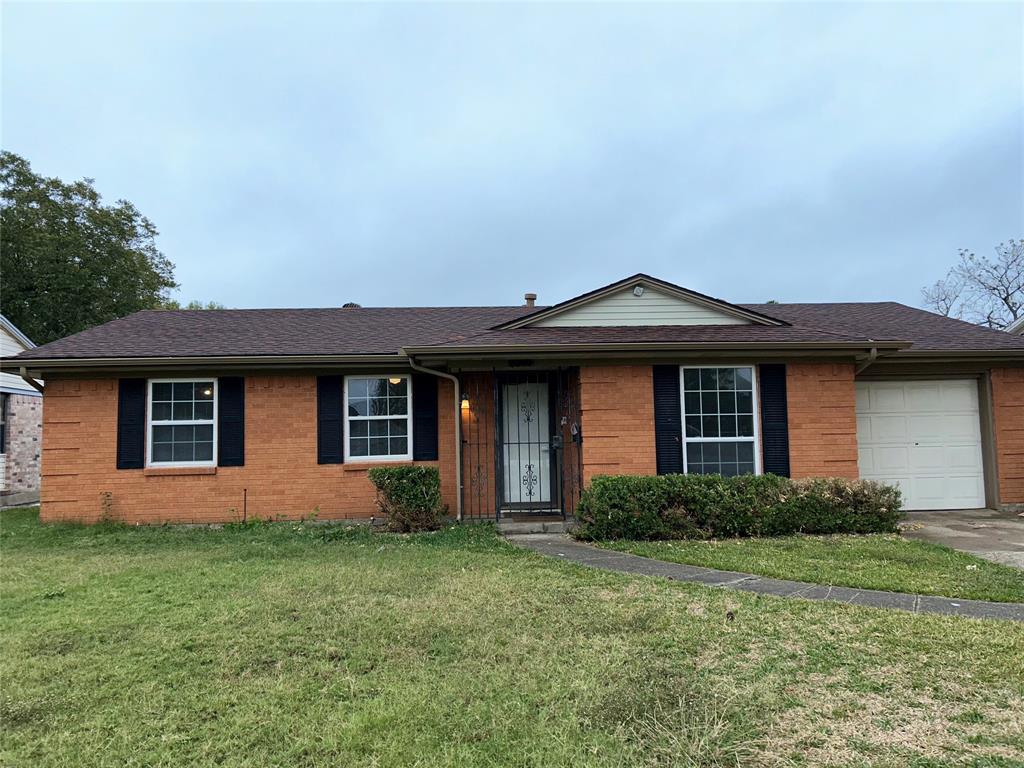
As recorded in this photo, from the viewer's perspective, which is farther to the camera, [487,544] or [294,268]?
[294,268]

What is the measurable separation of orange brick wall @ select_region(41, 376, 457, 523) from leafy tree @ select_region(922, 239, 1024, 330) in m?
30.9

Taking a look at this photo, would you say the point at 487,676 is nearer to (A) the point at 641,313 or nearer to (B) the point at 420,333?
(A) the point at 641,313

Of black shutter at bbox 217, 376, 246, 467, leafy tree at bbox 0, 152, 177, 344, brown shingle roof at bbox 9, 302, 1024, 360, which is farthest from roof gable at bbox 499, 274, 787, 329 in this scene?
leafy tree at bbox 0, 152, 177, 344

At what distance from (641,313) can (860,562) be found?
4801 millimetres

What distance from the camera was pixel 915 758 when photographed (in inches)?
95.4

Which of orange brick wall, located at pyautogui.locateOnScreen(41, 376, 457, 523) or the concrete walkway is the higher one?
orange brick wall, located at pyautogui.locateOnScreen(41, 376, 457, 523)

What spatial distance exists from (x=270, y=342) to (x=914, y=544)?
31.4 ft

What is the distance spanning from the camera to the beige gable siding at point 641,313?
9.35 metres

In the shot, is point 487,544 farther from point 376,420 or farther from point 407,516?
point 376,420

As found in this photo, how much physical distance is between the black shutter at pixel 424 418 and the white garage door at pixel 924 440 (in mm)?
6993

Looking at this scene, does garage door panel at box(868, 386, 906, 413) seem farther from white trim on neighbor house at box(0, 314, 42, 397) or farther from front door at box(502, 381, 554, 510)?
white trim on neighbor house at box(0, 314, 42, 397)

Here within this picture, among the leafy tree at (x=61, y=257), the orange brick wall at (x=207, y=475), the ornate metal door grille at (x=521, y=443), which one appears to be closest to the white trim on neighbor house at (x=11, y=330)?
the orange brick wall at (x=207, y=475)

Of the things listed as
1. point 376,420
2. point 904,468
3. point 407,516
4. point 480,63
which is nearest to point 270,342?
point 376,420

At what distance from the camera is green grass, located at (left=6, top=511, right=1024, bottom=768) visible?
2.55 meters
